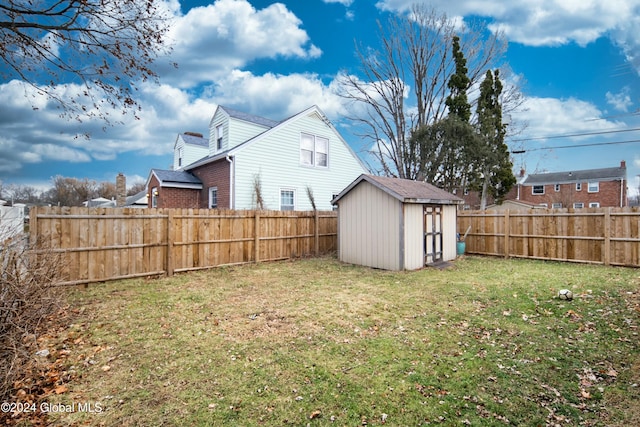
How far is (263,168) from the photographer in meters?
Answer: 14.5

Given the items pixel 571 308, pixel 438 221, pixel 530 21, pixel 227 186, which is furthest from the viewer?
pixel 227 186

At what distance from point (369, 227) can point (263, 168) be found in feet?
22.3

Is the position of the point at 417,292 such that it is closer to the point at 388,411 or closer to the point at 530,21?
the point at 388,411

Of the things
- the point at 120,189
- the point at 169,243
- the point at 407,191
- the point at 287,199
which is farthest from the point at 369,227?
the point at 120,189

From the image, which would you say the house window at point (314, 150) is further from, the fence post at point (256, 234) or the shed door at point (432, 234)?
the shed door at point (432, 234)

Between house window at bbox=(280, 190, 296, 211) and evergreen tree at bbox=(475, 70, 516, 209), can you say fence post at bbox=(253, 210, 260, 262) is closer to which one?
house window at bbox=(280, 190, 296, 211)

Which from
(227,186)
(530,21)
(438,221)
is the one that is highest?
(530,21)

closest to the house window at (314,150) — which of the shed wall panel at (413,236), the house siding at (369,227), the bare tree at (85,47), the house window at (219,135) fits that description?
the house window at (219,135)

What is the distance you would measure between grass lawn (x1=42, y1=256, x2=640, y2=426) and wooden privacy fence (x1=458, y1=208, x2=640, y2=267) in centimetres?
326

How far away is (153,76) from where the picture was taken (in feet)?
14.9

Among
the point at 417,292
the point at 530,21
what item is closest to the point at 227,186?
the point at 417,292

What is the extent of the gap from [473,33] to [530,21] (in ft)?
25.9

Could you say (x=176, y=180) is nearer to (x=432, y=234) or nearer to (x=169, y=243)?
(x=169, y=243)

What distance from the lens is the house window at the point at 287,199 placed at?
50.3 ft
